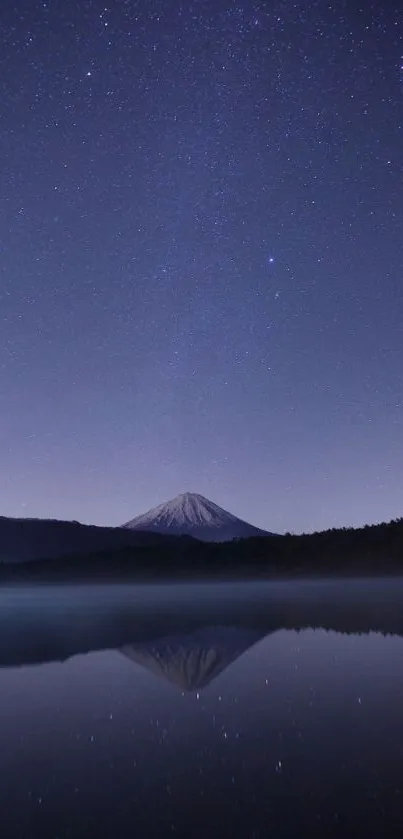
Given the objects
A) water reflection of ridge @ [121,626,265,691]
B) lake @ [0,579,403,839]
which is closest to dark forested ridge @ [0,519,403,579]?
water reflection of ridge @ [121,626,265,691]

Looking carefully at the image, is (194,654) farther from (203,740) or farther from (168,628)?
(203,740)

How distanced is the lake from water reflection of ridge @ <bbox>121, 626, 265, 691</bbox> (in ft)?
0.30

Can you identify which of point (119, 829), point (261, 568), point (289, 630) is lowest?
point (119, 829)

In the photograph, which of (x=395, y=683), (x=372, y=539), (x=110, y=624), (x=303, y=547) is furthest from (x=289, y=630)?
(x=303, y=547)

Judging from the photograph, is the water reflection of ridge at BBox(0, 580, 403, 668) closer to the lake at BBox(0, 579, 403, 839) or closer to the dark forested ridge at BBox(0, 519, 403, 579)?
the lake at BBox(0, 579, 403, 839)

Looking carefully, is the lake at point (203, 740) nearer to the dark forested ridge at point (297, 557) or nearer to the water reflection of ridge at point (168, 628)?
the water reflection of ridge at point (168, 628)

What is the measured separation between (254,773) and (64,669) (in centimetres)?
1187

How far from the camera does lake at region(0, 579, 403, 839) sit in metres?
8.46

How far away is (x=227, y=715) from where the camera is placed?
14.0 meters

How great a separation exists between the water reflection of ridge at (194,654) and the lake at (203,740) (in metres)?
0.09

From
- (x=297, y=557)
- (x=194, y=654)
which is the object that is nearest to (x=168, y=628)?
(x=194, y=654)

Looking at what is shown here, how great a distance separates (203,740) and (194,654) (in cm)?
1018

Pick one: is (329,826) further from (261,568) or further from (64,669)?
(261,568)

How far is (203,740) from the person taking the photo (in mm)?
12078
